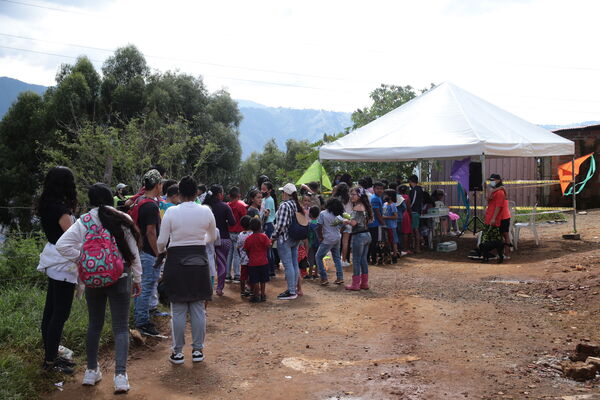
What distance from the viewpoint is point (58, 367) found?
16.6 feet

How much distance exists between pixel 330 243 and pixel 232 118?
2537cm

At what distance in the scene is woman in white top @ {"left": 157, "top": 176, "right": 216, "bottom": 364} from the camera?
537 centimetres

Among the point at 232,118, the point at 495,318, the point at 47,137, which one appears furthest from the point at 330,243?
the point at 232,118

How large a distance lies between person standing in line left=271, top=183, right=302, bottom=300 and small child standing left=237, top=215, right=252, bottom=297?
0.43 metres

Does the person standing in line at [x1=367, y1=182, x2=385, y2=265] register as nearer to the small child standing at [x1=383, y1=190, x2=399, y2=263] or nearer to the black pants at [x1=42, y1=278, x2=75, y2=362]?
the small child standing at [x1=383, y1=190, x2=399, y2=263]

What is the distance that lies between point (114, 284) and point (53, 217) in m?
0.83

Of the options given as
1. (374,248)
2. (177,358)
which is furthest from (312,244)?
(177,358)

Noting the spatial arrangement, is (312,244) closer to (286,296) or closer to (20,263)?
(286,296)

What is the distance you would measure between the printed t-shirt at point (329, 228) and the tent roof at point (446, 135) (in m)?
4.11

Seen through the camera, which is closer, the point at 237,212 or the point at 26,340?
the point at 26,340

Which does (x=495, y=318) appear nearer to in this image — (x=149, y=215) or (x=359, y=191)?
(x=359, y=191)

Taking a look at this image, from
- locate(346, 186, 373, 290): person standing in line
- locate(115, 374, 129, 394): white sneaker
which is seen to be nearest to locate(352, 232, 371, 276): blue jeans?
locate(346, 186, 373, 290): person standing in line

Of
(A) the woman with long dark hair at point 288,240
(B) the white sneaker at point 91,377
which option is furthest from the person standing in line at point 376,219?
(B) the white sneaker at point 91,377

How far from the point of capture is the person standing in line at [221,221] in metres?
8.39
